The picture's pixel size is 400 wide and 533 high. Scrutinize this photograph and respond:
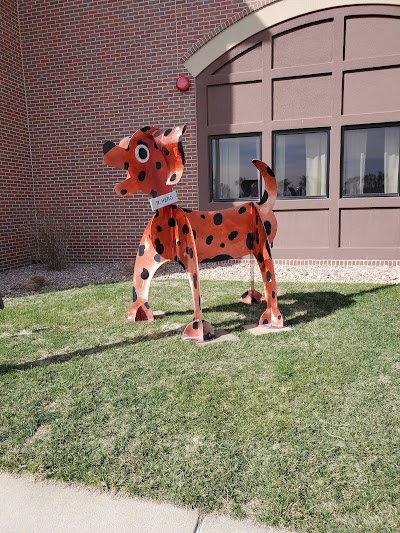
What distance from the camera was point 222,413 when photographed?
2.78 m

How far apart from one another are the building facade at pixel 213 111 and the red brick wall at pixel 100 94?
3 cm

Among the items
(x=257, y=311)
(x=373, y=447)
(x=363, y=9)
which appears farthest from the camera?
(x=363, y=9)

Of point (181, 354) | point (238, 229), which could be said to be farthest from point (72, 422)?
point (238, 229)

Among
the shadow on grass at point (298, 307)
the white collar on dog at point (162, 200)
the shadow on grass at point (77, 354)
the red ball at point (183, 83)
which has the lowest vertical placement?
the shadow on grass at point (298, 307)

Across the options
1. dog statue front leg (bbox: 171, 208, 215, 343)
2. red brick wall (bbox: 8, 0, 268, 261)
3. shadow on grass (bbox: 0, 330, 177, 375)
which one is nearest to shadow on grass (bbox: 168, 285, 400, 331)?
dog statue front leg (bbox: 171, 208, 215, 343)

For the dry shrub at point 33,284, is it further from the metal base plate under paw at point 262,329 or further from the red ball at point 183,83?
the red ball at point 183,83

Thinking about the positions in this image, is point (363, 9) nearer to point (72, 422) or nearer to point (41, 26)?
point (41, 26)

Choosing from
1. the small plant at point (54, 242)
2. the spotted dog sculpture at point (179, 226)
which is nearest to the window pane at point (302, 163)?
the spotted dog sculpture at point (179, 226)

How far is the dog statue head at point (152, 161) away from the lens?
404cm

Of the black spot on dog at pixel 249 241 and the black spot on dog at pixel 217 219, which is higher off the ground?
the black spot on dog at pixel 217 219

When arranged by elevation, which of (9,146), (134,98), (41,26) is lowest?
(9,146)

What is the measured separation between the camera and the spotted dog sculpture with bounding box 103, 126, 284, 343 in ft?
13.4

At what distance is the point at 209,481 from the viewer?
6.96ft

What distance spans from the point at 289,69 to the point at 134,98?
10.2ft
